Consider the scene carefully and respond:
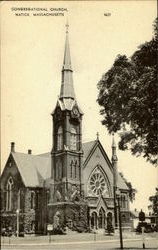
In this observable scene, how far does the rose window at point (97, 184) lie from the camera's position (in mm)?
40122

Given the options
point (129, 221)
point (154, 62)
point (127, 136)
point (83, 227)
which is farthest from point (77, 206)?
point (154, 62)

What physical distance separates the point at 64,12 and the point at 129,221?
33307 millimetres

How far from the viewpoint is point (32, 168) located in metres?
41.7

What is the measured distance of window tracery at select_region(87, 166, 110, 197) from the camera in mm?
40109

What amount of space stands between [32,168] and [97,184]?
664 centimetres

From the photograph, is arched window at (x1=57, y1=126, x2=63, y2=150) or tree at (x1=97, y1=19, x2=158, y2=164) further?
arched window at (x1=57, y1=126, x2=63, y2=150)

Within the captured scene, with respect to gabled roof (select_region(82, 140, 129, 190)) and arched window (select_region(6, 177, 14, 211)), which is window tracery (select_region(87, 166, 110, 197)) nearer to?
gabled roof (select_region(82, 140, 129, 190))

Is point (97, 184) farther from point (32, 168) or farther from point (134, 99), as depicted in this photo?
point (134, 99)

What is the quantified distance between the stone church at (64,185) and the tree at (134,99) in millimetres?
18739

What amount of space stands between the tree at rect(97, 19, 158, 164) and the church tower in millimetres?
20678

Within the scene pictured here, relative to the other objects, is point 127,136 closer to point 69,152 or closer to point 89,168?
point 69,152

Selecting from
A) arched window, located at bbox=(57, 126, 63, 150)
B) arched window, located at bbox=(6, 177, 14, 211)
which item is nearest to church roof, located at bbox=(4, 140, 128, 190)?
arched window, located at bbox=(6, 177, 14, 211)

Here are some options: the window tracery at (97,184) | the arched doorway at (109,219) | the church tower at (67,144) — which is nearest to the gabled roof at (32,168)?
the church tower at (67,144)

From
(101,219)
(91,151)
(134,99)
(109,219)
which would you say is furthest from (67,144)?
(134,99)
